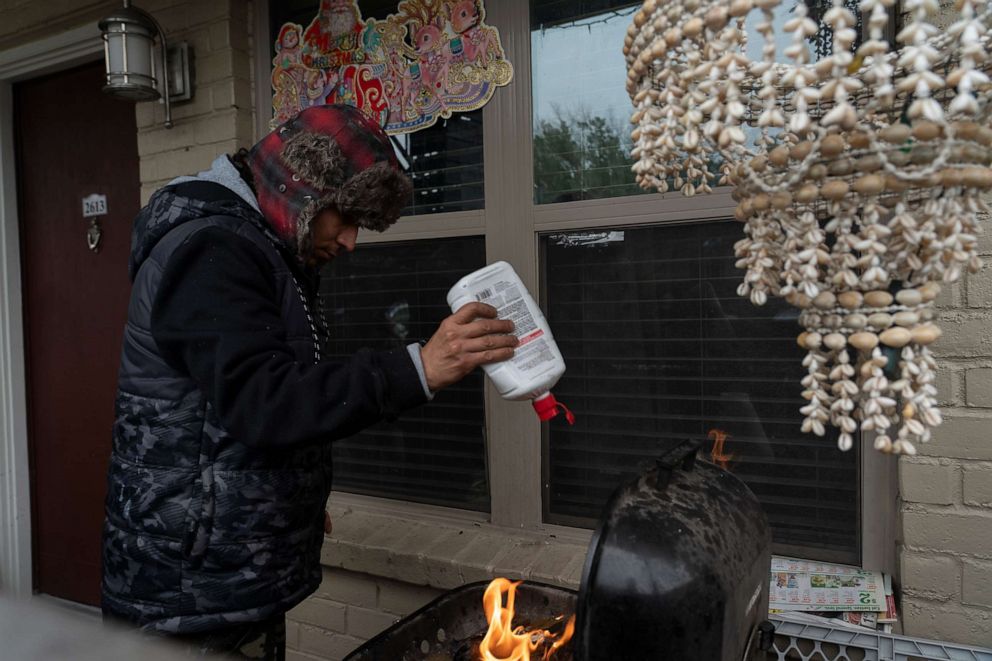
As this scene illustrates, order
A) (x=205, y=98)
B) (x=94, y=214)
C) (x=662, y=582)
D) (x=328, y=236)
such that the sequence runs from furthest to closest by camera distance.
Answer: (x=94, y=214) < (x=205, y=98) < (x=328, y=236) < (x=662, y=582)

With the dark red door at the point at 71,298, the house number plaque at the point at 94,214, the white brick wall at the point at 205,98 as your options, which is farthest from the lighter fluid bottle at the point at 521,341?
the house number plaque at the point at 94,214

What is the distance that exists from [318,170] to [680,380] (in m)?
1.18

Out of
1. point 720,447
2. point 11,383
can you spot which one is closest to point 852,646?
point 720,447

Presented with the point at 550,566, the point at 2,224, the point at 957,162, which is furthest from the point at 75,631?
the point at 2,224

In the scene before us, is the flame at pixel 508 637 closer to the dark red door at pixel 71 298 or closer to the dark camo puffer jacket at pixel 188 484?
the dark camo puffer jacket at pixel 188 484

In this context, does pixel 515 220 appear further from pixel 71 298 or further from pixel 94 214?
pixel 71 298

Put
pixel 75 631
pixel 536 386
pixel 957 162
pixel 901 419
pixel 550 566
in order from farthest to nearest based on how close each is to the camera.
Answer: pixel 550 566 < pixel 536 386 < pixel 901 419 < pixel 957 162 < pixel 75 631

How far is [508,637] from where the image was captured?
1338 mm

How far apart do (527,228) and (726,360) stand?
0.72 m

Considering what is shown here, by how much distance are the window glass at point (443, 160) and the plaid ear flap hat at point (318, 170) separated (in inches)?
32.4

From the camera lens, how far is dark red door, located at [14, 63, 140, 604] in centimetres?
294

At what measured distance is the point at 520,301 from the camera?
4.45 ft

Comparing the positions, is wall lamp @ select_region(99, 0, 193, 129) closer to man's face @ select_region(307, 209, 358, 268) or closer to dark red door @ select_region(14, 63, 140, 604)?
dark red door @ select_region(14, 63, 140, 604)

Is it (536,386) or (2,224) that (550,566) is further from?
(2,224)
